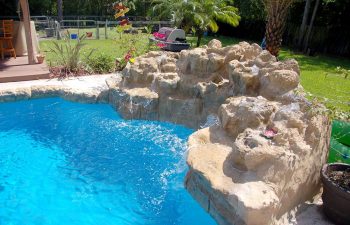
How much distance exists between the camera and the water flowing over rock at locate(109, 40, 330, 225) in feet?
14.0

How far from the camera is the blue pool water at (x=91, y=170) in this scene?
4914mm

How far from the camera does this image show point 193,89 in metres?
7.92

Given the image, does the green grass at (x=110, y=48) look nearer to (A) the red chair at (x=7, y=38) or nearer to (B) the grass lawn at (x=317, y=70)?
(B) the grass lawn at (x=317, y=70)

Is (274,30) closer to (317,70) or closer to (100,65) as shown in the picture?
(317,70)

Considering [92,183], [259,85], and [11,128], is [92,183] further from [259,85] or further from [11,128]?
[259,85]

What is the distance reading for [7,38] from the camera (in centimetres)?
1188

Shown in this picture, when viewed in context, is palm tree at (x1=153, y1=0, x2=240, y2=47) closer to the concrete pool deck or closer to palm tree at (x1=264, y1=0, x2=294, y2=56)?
palm tree at (x1=264, y1=0, x2=294, y2=56)

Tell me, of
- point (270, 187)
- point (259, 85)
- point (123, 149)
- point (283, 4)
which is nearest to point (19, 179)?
point (123, 149)

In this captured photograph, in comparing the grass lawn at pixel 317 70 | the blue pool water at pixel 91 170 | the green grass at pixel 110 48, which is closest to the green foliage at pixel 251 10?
the grass lawn at pixel 317 70

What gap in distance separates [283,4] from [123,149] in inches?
314

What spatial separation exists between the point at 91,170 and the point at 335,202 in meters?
4.18

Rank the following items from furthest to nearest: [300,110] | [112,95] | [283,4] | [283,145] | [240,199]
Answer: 1. [283,4]
2. [112,95]
3. [300,110]
4. [283,145]
5. [240,199]

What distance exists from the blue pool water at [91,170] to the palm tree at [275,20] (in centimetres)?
606

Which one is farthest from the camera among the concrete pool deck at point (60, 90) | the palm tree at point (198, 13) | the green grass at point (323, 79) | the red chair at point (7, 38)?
the palm tree at point (198, 13)
